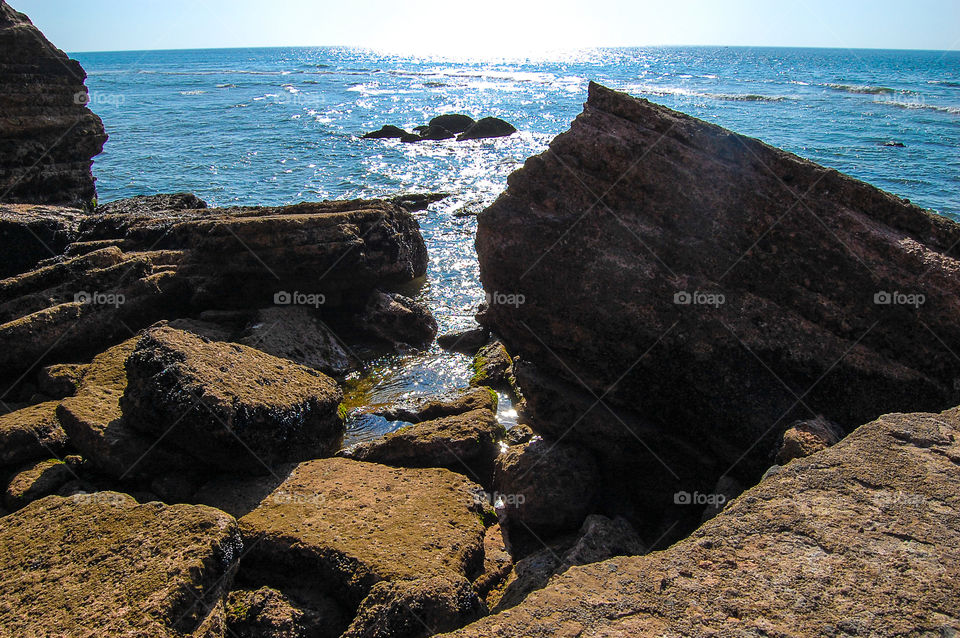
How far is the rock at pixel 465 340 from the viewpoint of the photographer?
12875 mm

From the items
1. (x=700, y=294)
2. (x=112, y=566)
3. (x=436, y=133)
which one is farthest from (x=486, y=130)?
(x=112, y=566)

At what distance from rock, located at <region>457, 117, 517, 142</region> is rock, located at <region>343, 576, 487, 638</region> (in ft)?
115

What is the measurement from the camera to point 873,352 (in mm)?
6664

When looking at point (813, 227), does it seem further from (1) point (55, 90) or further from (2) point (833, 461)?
(1) point (55, 90)

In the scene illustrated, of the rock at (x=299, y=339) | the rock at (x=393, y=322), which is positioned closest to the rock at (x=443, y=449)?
the rock at (x=299, y=339)

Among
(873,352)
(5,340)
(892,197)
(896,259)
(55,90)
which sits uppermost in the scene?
(55,90)

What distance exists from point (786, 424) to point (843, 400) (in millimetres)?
683

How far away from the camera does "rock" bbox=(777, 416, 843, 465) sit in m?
5.64

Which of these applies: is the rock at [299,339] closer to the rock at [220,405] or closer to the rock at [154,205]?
the rock at [220,405]

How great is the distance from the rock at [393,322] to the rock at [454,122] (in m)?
29.6

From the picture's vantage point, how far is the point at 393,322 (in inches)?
504

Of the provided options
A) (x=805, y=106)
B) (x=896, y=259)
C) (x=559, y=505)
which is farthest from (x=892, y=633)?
(x=805, y=106)

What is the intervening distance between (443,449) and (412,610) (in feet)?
10.2

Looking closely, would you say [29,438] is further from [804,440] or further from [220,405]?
[804,440]
